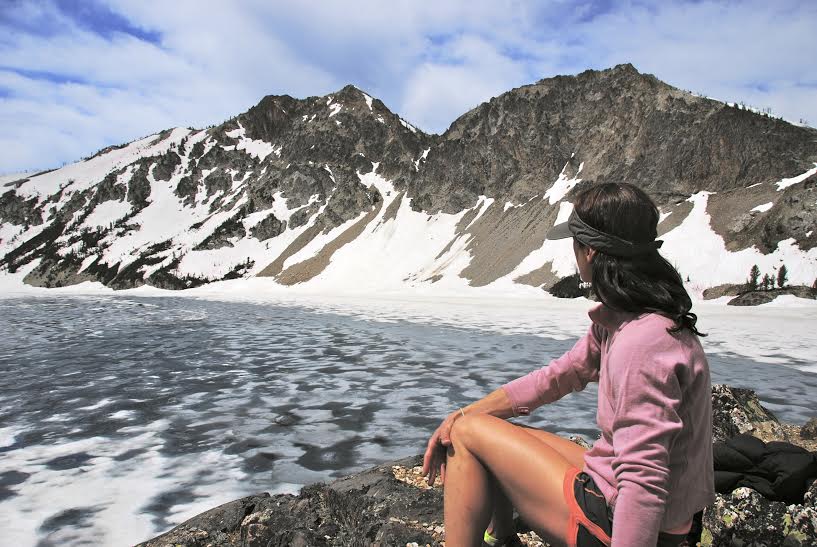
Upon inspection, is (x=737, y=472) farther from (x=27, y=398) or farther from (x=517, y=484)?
(x=27, y=398)

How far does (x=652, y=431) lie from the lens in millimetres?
2010

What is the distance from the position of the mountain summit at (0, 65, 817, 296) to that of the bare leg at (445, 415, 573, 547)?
3655 centimetres

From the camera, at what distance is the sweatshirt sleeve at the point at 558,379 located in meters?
2.87

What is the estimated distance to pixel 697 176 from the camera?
49.6 m

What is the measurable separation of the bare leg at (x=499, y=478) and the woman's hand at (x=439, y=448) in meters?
0.10

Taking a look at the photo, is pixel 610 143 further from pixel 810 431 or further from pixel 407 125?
pixel 810 431

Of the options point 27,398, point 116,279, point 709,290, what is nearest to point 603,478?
point 27,398

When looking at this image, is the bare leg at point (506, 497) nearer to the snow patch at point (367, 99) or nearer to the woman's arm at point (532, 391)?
the woman's arm at point (532, 391)

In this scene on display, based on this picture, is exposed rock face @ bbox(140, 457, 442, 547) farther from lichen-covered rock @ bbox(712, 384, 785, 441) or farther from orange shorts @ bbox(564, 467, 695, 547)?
lichen-covered rock @ bbox(712, 384, 785, 441)

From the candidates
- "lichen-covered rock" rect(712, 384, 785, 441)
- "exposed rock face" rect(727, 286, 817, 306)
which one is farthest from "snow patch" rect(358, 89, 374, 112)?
"lichen-covered rock" rect(712, 384, 785, 441)

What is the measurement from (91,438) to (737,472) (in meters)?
7.29

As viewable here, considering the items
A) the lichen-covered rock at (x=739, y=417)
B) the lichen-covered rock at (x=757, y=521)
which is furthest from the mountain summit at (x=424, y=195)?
the lichen-covered rock at (x=757, y=521)

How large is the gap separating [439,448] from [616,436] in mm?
1117

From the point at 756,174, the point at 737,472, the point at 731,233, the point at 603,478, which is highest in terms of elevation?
the point at 756,174
